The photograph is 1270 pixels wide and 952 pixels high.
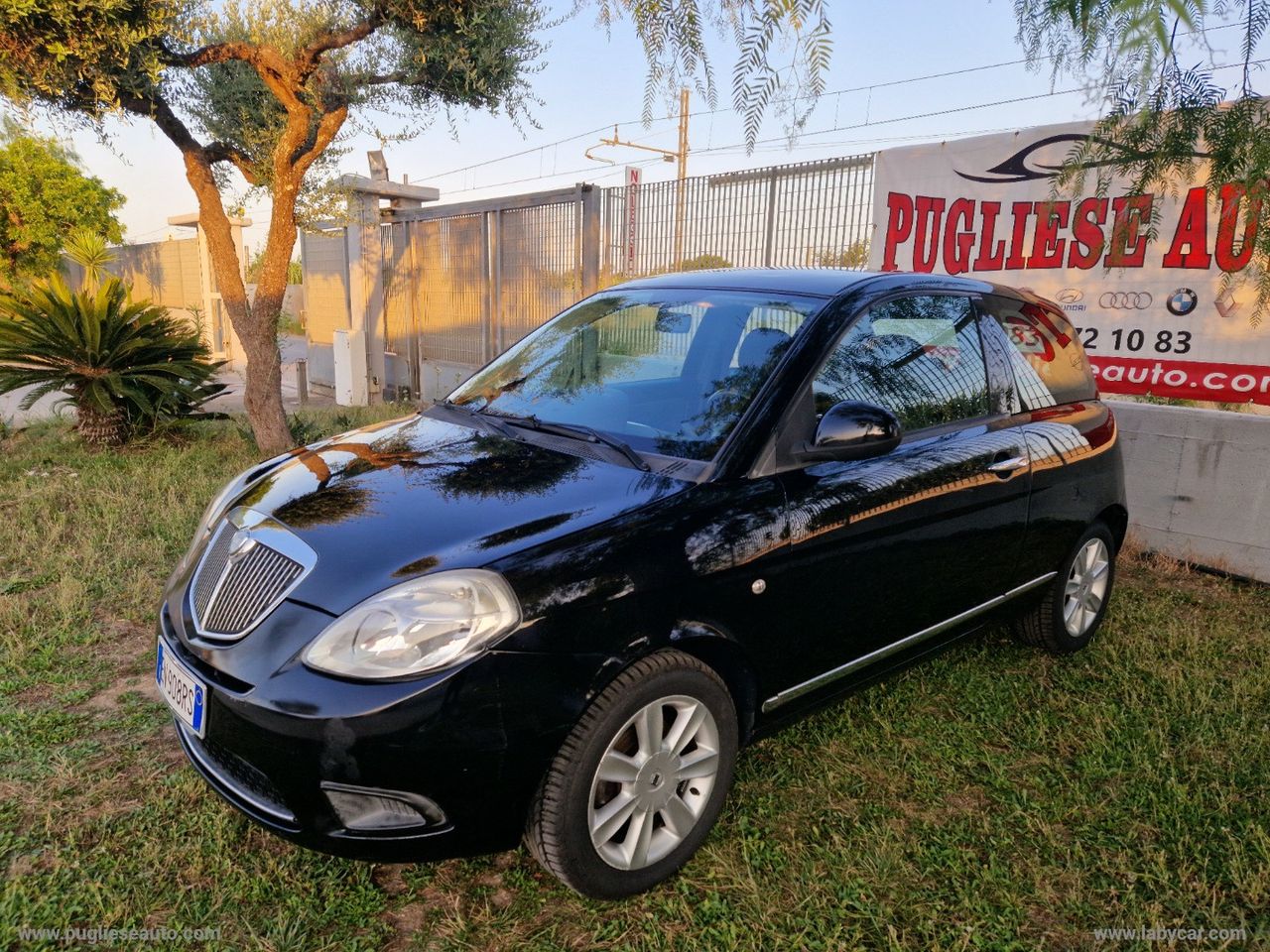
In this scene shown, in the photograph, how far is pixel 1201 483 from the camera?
5.11 m

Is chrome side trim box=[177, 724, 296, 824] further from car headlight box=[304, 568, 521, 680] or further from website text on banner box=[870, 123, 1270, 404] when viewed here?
website text on banner box=[870, 123, 1270, 404]

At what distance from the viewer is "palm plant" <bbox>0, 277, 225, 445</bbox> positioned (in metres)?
6.91

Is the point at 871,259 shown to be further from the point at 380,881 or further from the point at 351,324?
the point at 351,324

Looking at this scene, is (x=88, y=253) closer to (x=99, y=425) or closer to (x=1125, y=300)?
(x=99, y=425)

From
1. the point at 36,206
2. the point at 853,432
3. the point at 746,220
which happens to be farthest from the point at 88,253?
the point at 36,206

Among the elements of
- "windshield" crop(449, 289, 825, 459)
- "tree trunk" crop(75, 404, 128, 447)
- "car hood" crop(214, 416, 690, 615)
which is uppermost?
"windshield" crop(449, 289, 825, 459)

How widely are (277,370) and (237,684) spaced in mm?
6240

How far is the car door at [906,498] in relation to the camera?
104 inches

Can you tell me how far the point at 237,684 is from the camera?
6.90ft

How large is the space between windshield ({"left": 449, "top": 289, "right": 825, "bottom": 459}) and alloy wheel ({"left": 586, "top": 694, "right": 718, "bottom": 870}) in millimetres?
789

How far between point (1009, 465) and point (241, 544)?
8.94 feet

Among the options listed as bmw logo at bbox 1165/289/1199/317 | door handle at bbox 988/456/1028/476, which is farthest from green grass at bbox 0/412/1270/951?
bmw logo at bbox 1165/289/1199/317

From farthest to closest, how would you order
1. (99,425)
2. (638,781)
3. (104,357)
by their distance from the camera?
1. (99,425)
2. (104,357)
3. (638,781)

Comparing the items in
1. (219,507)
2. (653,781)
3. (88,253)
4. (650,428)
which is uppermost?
(88,253)
